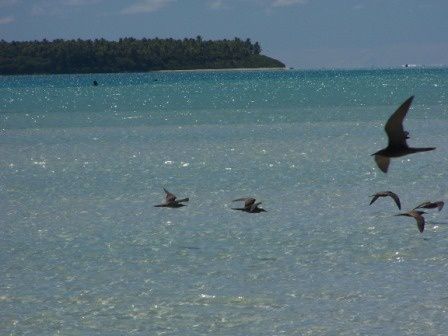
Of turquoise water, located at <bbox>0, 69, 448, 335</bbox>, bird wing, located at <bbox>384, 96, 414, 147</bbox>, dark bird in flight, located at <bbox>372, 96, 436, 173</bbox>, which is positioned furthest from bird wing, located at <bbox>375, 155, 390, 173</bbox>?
turquoise water, located at <bbox>0, 69, 448, 335</bbox>

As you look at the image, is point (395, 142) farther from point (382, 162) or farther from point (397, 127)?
point (382, 162)

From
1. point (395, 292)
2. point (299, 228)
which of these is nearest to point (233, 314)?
point (395, 292)

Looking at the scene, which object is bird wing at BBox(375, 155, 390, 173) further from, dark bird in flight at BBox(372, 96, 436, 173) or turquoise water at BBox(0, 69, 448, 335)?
turquoise water at BBox(0, 69, 448, 335)

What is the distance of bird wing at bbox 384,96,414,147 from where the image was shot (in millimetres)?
10695

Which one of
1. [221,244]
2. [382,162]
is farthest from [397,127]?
[221,244]

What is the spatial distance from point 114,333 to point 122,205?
11073 mm

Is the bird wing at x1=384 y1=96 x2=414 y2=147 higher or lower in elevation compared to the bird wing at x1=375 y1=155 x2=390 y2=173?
higher

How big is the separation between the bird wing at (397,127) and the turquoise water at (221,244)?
379 centimetres

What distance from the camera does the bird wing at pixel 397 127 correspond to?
10695 millimetres

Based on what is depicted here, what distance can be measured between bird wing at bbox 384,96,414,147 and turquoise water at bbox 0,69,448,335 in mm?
3792

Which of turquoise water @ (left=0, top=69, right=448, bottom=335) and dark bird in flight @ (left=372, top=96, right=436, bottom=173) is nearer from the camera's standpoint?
dark bird in flight @ (left=372, top=96, right=436, bottom=173)

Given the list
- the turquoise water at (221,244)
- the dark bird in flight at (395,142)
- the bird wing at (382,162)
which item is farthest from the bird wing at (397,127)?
the turquoise water at (221,244)

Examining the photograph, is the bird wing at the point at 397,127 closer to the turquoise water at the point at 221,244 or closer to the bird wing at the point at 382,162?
the bird wing at the point at 382,162

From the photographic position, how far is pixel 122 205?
85.7ft
